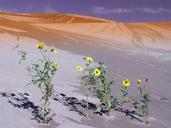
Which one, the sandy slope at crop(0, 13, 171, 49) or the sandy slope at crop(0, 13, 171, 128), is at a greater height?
the sandy slope at crop(0, 13, 171, 49)

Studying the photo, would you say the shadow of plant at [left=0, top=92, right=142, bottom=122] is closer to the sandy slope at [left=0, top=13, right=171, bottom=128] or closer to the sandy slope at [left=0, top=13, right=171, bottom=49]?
the sandy slope at [left=0, top=13, right=171, bottom=128]

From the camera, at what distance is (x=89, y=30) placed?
76.0 feet

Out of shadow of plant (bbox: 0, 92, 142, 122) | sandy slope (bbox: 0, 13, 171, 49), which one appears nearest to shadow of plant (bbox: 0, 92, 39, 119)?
shadow of plant (bbox: 0, 92, 142, 122)

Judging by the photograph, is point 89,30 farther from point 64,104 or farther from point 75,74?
point 64,104

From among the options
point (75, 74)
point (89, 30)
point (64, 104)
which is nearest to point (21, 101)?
point (64, 104)

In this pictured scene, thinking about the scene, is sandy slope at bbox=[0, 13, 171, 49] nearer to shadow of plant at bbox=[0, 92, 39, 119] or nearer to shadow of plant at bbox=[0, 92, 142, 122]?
shadow of plant at bbox=[0, 92, 142, 122]

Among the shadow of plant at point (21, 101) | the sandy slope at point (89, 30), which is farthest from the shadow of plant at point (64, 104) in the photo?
the sandy slope at point (89, 30)

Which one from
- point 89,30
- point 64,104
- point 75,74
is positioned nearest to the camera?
point 64,104

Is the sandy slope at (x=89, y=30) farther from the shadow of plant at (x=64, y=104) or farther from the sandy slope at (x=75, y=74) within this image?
the shadow of plant at (x=64, y=104)

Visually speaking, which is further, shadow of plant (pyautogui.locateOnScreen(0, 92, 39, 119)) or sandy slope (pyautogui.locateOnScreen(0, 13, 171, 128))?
shadow of plant (pyautogui.locateOnScreen(0, 92, 39, 119))

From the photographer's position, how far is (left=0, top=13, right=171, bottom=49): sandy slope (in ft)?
61.9

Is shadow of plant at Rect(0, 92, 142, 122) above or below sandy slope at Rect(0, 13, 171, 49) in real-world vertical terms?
below

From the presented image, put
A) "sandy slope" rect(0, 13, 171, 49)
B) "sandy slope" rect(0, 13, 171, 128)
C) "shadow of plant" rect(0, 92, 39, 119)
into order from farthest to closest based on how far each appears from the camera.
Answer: "sandy slope" rect(0, 13, 171, 49)
"shadow of plant" rect(0, 92, 39, 119)
"sandy slope" rect(0, 13, 171, 128)

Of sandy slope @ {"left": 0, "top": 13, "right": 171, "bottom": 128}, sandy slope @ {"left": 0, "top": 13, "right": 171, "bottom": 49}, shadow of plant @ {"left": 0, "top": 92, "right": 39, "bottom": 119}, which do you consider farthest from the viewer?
sandy slope @ {"left": 0, "top": 13, "right": 171, "bottom": 49}
